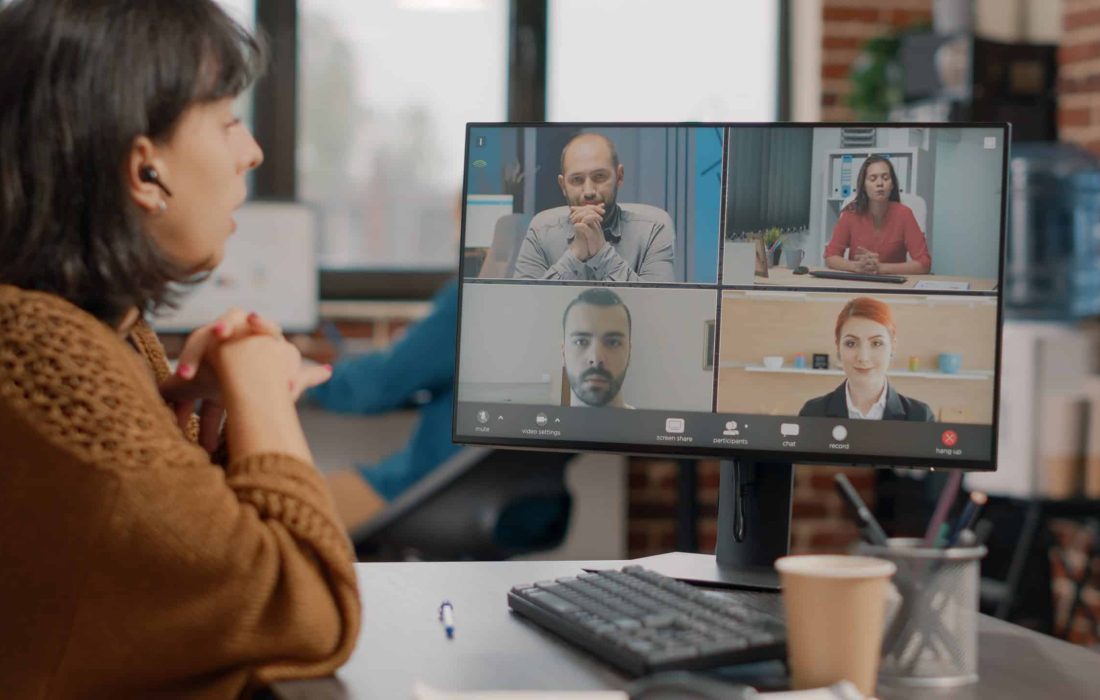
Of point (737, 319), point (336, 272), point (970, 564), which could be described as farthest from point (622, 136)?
point (336, 272)

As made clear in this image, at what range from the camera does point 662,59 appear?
3.94 meters

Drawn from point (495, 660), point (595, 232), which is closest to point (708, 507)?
point (595, 232)

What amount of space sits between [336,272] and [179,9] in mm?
2767

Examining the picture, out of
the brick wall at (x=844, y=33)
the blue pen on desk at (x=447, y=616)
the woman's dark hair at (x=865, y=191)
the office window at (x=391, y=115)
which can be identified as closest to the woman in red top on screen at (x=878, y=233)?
the woman's dark hair at (x=865, y=191)

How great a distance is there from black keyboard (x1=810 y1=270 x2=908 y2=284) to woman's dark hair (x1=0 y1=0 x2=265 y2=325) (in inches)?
21.9

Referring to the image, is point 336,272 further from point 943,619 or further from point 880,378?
point 943,619

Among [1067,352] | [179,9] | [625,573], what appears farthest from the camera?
[1067,352]

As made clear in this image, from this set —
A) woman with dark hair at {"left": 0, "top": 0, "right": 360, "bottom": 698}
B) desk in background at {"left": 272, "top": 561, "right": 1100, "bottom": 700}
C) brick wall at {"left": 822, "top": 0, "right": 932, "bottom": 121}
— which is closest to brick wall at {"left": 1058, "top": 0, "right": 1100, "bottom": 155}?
brick wall at {"left": 822, "top": 0, "right": 932, "bottom": 121}

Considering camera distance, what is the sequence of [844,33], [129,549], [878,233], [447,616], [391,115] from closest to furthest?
[129,549] < [447,616] < [878,233] < [391,115] < [844,33]

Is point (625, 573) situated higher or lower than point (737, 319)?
lower

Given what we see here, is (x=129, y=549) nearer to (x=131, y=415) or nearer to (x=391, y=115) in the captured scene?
(x=131, y=415)

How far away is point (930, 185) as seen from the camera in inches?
46.4

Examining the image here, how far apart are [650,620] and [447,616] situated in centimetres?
18

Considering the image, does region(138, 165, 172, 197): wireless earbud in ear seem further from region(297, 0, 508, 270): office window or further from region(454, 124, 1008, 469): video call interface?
region(297, 0, 508, 270): office window
